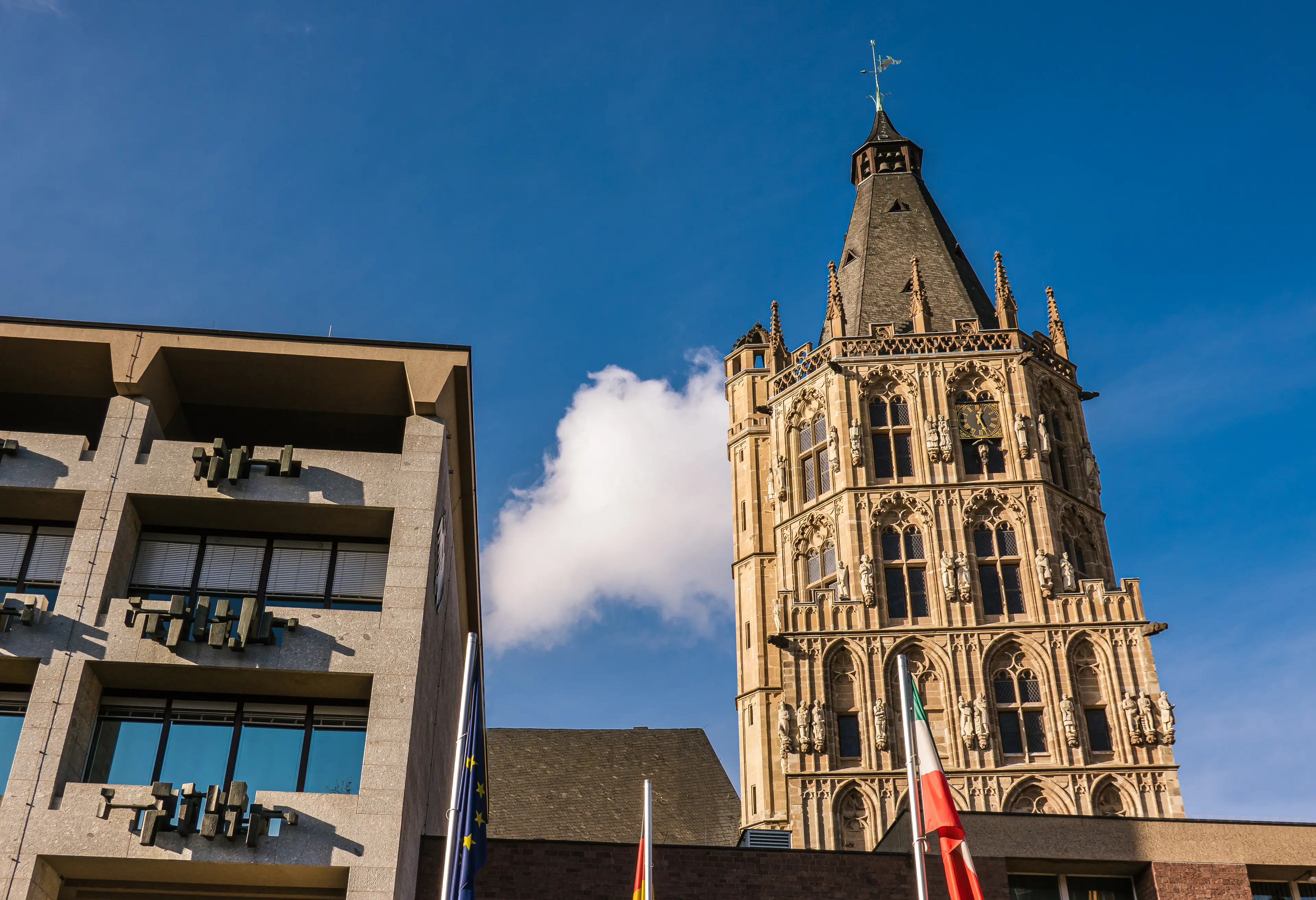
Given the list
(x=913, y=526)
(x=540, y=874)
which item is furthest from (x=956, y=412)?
(x=540, y=874)

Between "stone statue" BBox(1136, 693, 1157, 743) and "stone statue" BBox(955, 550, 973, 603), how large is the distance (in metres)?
6.55

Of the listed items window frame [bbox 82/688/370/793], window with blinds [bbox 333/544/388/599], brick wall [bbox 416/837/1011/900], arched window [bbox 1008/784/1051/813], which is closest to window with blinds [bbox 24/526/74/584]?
window frame [bbox 82/688/370/793]

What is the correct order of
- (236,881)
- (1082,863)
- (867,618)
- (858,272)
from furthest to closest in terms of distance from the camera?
(858,272)
(867,618)
(1082,863)
(236,881)

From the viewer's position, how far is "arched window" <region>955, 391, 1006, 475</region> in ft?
162

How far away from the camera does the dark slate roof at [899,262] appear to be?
5472cm

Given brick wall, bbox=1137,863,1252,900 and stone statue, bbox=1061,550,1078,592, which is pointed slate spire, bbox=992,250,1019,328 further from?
brick wall, bbox=1137,863,1252,900

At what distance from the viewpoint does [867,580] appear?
46531mm

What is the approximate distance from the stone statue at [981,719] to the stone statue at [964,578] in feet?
12.2

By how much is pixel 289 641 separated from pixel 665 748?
Result: 131ft

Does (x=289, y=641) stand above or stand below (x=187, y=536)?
below

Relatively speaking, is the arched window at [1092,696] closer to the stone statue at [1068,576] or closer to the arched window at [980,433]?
the stone statue at [1068,576]

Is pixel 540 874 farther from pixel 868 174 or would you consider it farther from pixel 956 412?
pixel 868 174

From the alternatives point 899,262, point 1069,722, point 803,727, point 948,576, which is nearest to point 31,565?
point 803,727

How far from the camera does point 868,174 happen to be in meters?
65.5
